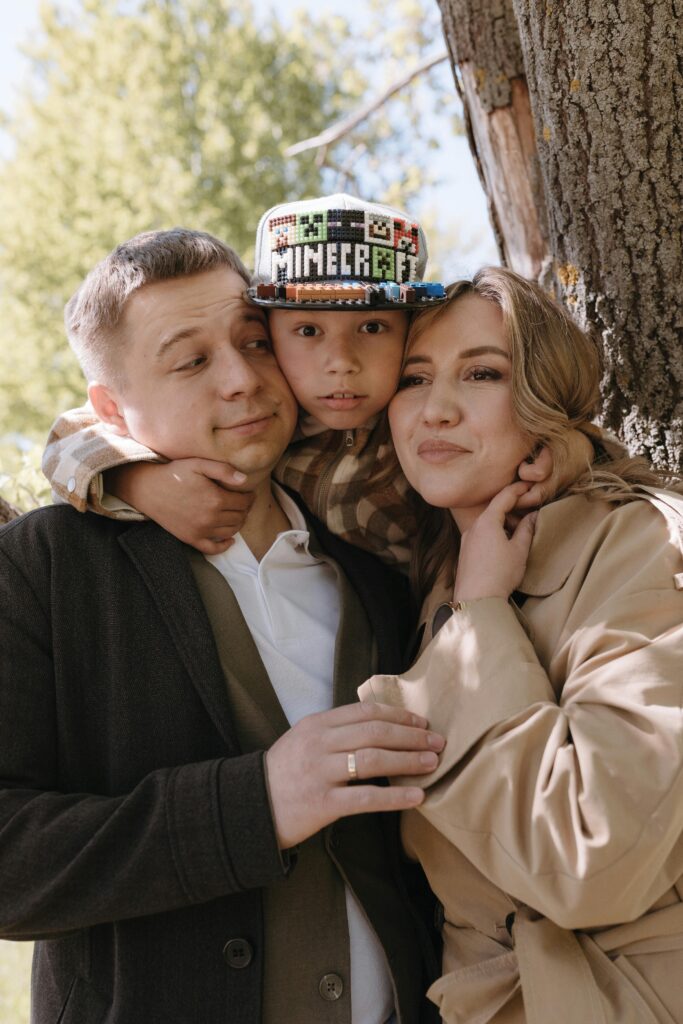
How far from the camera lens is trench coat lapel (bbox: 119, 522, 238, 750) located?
216cm

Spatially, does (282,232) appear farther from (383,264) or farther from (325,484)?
(325,484)

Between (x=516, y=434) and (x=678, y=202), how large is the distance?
2.96 feet

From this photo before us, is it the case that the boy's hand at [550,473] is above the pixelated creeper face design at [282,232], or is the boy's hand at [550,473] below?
below

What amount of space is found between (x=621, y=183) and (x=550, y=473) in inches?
37.8

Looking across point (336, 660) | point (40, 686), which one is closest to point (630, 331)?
point (336, 660)

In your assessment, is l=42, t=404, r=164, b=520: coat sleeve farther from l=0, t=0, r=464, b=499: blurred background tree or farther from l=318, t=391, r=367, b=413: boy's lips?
l=0, t=0, r=464, b=499: blurred background tree

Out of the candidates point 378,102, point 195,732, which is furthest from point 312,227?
point 378,102

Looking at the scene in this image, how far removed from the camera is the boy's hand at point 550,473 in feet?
7.75

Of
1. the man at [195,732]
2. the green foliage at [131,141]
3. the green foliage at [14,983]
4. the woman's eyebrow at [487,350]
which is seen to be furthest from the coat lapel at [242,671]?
the green foliage at [131,141]

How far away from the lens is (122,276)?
2.50 metres

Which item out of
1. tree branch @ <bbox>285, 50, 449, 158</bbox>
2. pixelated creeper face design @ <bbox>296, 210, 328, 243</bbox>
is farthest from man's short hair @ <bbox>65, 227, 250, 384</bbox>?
tree branch @ <bbox>285, 50, 449, 158</bbox>

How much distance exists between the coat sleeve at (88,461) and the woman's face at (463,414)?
650 millimetres

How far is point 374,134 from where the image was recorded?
379 inches

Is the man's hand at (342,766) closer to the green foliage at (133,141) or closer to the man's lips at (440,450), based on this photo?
the man's lips at (440,450)
